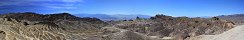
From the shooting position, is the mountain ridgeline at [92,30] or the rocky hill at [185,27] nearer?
the mountain ridgeline at [92,30]

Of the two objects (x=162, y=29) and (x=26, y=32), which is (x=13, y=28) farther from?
(x=162, y=29)

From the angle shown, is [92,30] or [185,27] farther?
[185,27]

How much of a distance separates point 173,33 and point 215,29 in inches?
676

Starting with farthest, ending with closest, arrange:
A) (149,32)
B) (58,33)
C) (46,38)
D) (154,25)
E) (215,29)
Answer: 1. (154,25)
2. (149,32)
3. (215,29)
4. (58,33)
5. (46,38)

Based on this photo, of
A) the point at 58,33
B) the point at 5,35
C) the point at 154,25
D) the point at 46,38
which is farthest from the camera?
the point at 154,25

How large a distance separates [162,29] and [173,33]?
34.9 feet

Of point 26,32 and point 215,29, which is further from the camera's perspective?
point 215,29

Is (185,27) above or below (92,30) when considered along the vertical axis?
below

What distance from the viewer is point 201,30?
112 metres

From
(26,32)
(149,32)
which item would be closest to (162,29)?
(149,32)

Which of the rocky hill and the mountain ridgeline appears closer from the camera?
the mountain ridgeline

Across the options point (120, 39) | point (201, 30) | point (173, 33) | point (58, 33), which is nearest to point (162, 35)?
point (173, 33)

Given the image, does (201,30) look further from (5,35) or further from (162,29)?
(5,35)

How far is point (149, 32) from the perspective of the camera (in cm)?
13050
